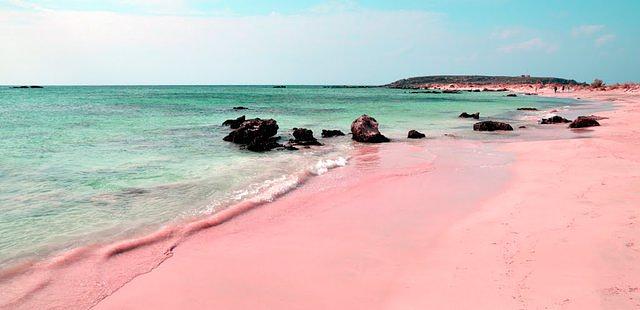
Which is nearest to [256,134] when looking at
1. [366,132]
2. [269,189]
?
[366,132]

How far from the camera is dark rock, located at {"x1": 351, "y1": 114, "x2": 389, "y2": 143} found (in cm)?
1956

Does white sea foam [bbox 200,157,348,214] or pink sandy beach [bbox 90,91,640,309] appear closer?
pink sandy beach [bbox 90,91,640,309]

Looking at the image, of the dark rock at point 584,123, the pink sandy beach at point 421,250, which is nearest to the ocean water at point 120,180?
the pink sandy beach at point 421,250

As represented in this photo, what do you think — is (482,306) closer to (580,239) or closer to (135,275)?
(580,239)

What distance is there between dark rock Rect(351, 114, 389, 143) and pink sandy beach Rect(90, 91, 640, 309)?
8359 mm

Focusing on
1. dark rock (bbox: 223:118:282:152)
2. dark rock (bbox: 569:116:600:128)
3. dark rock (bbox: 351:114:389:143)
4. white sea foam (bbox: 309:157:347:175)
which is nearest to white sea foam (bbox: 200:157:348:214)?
white sea foam (bbox: 309:157:347:175)

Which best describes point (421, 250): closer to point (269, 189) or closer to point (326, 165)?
point (269, 189)

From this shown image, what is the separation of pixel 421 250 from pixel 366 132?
1343cm

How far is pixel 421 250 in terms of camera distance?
6570 millimetres

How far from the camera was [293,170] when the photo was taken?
43.1ft

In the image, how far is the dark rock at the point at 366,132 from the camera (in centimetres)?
1956

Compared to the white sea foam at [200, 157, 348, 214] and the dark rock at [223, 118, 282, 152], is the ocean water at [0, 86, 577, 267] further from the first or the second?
the dark rock at [223, 118, 282, 152]

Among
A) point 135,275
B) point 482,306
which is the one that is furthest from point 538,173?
point 135,275

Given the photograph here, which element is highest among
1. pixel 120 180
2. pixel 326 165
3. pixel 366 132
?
pixel 366 132
